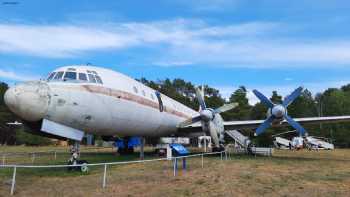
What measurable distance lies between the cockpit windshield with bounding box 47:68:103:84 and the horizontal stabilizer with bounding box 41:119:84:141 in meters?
2.28

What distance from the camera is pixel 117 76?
19672 millimetres

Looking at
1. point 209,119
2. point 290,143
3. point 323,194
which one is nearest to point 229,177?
point 323,194

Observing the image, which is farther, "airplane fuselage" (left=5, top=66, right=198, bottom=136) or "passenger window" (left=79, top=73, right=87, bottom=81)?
"passenger window" (left=79, top=73, right=87, bottom=81)

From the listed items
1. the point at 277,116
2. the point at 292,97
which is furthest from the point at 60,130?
the point at 292,97

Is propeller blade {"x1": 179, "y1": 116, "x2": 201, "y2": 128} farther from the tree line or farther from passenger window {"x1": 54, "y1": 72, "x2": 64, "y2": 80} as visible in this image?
the tree line

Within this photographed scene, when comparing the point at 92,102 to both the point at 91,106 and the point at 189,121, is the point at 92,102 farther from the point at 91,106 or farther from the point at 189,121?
the point at 189,121

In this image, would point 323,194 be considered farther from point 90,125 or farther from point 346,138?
point 346,138

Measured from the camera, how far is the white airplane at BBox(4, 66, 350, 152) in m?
13.8

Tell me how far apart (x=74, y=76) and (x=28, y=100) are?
350cm

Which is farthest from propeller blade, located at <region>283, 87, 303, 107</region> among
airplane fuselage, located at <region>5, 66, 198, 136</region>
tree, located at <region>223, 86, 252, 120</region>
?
tree, located at <region>223, 86, 252, 120</region>

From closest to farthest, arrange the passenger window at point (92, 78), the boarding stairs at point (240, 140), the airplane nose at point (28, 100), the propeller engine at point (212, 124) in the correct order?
the airplane nose at point (28, 100), the passenger window at point (92, 78), the propeller engine at point (212, 124), the boarding stairs at point (240, 140)

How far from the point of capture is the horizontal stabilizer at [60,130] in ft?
46.8

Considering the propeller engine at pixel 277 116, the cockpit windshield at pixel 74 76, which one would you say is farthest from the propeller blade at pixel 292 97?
the cockpit windshield at pixel 74 76

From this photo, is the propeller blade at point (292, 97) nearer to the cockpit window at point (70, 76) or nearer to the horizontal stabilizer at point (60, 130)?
the cockpit window at point (70, 76)
